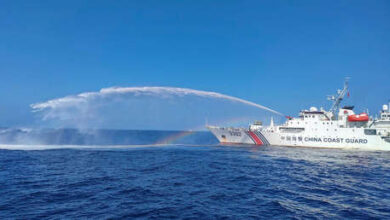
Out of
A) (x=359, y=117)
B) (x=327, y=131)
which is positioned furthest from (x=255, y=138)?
(x=359, y=117)

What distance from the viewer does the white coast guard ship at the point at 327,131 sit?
43.5 metres

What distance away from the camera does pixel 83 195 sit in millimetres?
13086

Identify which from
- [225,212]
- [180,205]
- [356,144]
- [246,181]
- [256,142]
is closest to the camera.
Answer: [225,212]

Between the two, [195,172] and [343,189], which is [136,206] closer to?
[195,172]

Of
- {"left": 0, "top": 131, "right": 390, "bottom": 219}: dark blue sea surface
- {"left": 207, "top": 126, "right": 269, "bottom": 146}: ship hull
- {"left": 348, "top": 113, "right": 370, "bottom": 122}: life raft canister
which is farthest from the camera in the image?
{"left": 207, "top": 126, "right": 269, "bottom": 146}: ship hull

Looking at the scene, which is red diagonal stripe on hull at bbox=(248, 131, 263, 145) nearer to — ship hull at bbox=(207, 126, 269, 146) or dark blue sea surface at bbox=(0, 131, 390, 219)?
ship hull at bbox=(207, 126, 269, 146)

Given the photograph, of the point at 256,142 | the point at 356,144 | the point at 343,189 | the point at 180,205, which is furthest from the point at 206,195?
the point at 356,144

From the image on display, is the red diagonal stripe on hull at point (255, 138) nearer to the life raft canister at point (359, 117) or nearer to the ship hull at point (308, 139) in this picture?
the ship hull at point (308, 139)

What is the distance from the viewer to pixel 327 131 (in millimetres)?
45844

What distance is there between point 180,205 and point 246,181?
7426 mm

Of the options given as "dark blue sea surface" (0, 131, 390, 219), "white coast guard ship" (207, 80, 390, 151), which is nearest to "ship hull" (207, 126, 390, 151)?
"white coast guard ship" (207, 80, 390, 151)

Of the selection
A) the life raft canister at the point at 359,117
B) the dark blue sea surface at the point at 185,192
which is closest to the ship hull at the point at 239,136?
the life raft canister at the point at 359,117

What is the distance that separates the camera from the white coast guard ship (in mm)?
43469

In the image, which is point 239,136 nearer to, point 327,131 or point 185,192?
point 327,131
